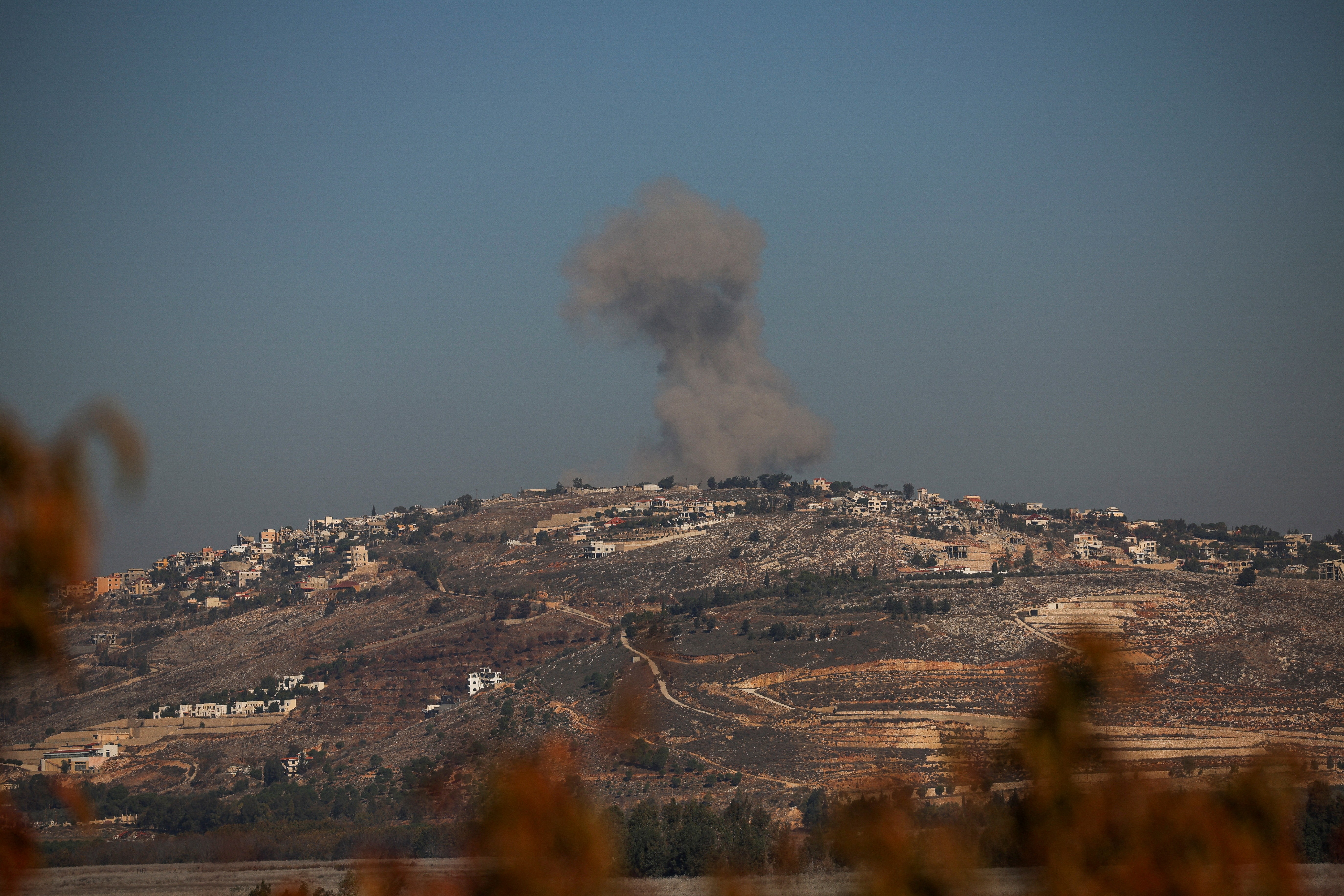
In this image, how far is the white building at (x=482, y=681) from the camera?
68125 millimetres

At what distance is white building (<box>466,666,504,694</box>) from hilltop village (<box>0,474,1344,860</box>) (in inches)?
5.5

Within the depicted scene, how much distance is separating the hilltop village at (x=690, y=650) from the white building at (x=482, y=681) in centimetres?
14

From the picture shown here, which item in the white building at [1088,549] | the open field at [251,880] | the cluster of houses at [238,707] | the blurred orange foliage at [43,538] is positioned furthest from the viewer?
the white building at [1088,549]

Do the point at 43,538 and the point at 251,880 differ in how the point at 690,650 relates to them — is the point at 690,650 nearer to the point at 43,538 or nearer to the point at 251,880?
the point at 251,880

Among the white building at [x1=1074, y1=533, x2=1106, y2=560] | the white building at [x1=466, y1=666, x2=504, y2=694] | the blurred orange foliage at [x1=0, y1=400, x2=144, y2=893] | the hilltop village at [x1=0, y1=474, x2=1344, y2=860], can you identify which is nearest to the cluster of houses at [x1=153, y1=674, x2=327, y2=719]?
the hilltop village at [x1=0, y1=474, x2=1344, y2=860]

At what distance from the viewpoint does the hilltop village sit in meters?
48.1

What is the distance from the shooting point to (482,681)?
6869 cm

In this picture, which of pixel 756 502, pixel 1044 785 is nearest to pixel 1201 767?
pixel 1044 785

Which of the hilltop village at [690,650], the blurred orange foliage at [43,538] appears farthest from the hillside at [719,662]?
the blurred orange foliage at [43,538]

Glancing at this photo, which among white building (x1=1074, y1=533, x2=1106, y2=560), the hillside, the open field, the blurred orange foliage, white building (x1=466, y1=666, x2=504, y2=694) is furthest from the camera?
white building (x1=1074, y1=533, x2=1106, y2=560)

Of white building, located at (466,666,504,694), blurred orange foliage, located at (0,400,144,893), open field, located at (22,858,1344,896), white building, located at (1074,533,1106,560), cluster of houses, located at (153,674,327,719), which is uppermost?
white building, located at (1074,533,1106,560)

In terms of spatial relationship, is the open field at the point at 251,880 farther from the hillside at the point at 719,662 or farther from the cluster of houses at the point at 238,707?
the cluster of houses at the point at 238,707

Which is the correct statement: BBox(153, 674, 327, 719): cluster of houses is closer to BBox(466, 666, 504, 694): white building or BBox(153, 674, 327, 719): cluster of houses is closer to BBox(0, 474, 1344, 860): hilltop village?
BBox(0, 474, 1344, 860): hilltop village

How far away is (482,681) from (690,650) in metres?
11.9
